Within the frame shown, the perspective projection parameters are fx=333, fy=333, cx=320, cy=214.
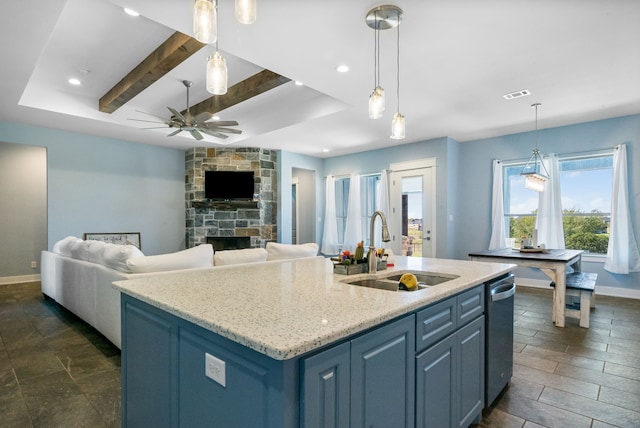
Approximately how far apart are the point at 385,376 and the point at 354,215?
20.9ft

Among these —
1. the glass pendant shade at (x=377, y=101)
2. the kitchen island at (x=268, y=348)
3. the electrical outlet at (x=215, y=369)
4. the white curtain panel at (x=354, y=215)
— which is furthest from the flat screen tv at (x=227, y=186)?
the electrical outlet at (x=215, y=369)

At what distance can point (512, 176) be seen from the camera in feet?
19.4

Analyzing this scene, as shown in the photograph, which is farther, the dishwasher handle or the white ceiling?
the white ceiling

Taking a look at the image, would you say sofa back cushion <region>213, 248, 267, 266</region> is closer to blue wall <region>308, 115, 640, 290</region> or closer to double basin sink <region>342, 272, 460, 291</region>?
double basin sink <region>342, 272, 460, 291</region>

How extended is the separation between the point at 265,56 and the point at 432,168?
4.09 meters

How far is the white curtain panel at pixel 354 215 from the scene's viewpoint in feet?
24.4

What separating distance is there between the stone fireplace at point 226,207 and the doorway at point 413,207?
2.65 m

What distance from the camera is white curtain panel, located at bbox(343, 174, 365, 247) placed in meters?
7.43

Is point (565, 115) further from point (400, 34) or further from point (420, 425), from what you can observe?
point (420, 425)

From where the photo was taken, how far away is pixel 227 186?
22.3 ft

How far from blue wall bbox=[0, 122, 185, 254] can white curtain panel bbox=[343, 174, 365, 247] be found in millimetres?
3649

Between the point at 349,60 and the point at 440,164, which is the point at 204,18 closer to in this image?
the point at 349,60

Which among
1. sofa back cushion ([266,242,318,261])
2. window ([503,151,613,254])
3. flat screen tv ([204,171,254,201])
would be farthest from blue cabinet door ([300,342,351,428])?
flat screen tv ([204,171,254,201])

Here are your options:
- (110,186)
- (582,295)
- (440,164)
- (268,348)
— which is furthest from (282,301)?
(110,186)
